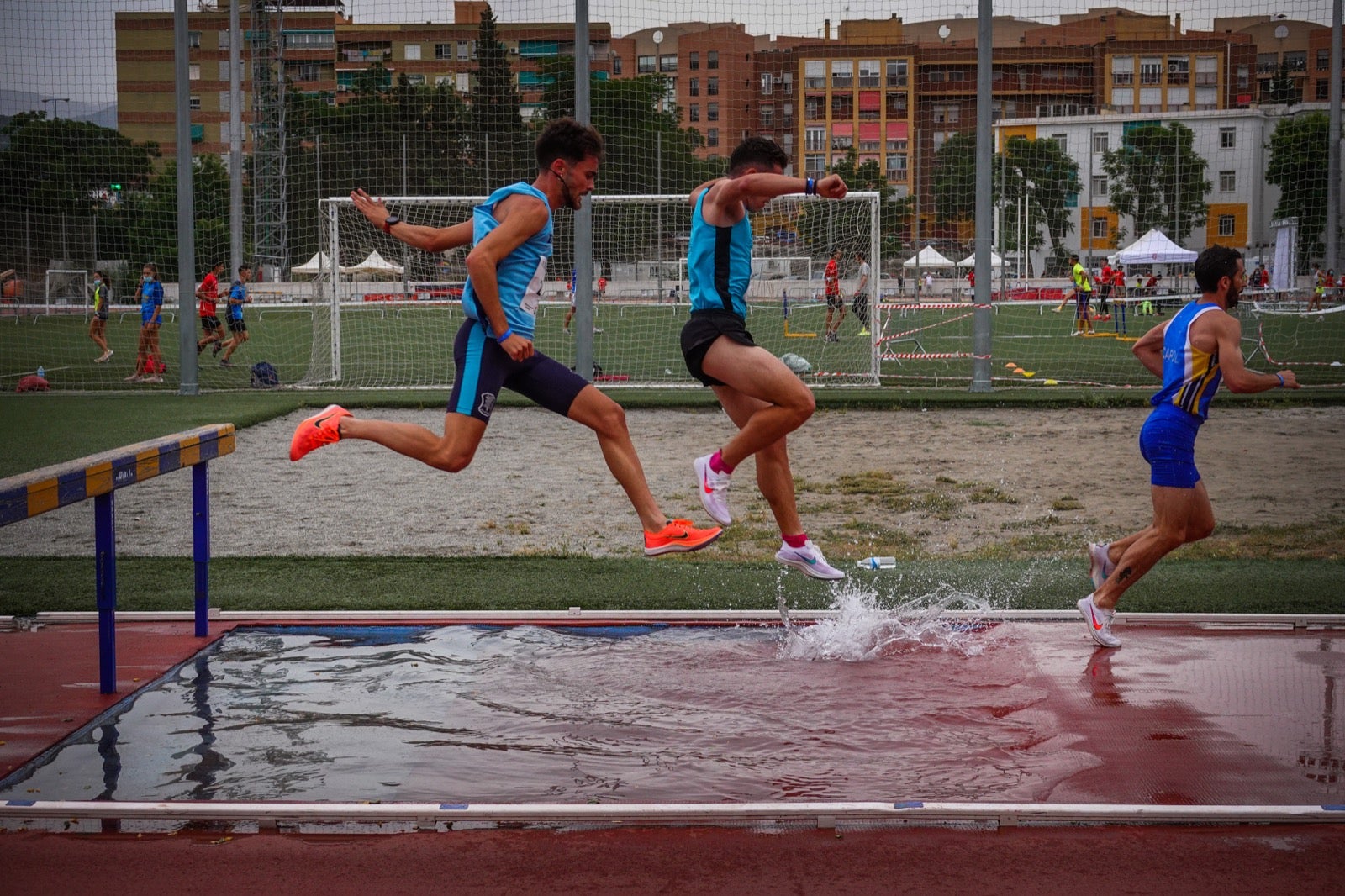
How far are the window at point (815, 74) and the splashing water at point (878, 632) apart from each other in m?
46.0

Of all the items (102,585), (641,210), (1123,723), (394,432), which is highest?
(641,210)

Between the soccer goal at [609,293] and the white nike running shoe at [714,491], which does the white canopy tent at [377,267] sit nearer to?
the soccer goal at [609,293]

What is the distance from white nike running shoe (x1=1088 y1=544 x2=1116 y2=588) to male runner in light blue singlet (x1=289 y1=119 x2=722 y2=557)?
1.97 meters

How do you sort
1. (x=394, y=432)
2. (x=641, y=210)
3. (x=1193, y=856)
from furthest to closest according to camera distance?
(x=641, y=210) → (x=394, y=432) → (x=1193, y=856)

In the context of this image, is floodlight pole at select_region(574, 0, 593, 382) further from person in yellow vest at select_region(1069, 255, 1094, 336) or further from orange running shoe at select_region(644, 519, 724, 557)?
person in yellow vest at select_region(1069, 255, 1094, 336)

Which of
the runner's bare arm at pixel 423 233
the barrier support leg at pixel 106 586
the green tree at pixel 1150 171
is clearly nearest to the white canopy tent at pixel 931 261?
the green tree at pixel 1150 171

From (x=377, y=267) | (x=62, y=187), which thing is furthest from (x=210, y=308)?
(x=377, y=267)

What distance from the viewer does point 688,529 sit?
6738mm

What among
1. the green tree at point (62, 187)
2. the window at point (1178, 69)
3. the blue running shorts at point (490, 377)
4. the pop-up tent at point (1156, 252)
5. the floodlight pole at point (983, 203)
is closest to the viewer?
the blue running shorts at point (490, 377)

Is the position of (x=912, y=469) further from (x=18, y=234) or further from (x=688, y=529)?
(x=18, y=234)

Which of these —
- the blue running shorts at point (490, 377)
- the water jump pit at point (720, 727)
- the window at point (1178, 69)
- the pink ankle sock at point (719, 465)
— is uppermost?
the window at point (1178, 69)

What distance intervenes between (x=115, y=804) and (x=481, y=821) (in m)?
1.25

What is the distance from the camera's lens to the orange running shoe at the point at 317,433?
22.1 feet

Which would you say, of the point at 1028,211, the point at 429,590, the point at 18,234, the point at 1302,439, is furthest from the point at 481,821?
the point at 1028,211
